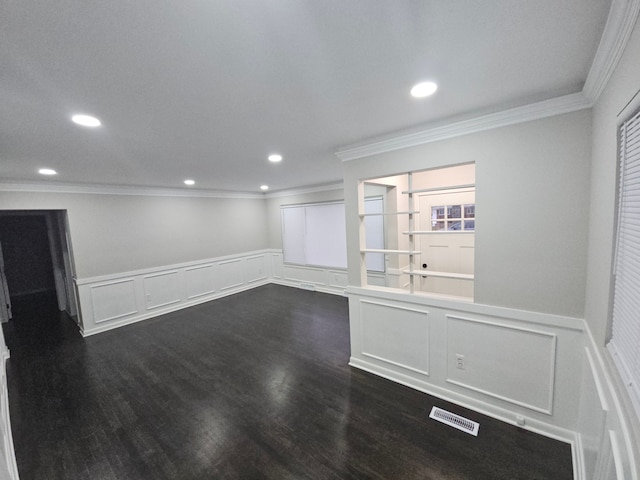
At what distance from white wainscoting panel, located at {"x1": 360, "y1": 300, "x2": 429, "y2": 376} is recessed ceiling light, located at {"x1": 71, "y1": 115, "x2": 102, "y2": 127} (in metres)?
2.81

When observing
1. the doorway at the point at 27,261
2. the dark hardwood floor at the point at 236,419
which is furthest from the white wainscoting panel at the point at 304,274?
the doorway at the point at 27,261

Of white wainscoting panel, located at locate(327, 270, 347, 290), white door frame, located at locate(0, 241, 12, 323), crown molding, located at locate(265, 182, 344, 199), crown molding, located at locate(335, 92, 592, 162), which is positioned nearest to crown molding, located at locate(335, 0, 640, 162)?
crown molding, located at locate(335, 92, 592, 162)

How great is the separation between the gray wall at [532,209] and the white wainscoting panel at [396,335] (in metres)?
0.65

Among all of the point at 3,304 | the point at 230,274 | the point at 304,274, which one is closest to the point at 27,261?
the point at 3,304

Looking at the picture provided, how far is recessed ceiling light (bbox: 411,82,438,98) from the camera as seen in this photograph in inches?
59.3

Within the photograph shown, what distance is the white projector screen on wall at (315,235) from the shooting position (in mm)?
5828

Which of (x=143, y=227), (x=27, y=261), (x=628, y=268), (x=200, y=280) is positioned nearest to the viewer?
(x=628, y=268)

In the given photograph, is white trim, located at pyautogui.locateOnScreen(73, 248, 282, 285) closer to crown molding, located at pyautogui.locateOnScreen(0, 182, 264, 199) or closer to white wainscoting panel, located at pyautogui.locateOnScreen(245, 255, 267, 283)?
white wainscoting panel, located at pyautogui.locateOnScreen(245, 255, 267, 283)

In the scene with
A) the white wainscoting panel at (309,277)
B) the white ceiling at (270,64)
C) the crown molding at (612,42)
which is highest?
the white ceiling at (270,64)

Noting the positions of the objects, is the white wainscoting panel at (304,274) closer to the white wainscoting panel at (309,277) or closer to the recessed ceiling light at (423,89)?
the white wainscoting panel at (309,277)

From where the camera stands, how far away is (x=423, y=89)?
1561mm

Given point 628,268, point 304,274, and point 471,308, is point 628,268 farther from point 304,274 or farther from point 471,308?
point 304,274

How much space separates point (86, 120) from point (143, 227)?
3.65m

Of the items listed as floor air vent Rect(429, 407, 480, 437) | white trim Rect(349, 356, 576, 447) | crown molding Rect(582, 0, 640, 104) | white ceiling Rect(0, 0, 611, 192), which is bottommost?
floor air vent Rect(429, 407, 480, 437)
